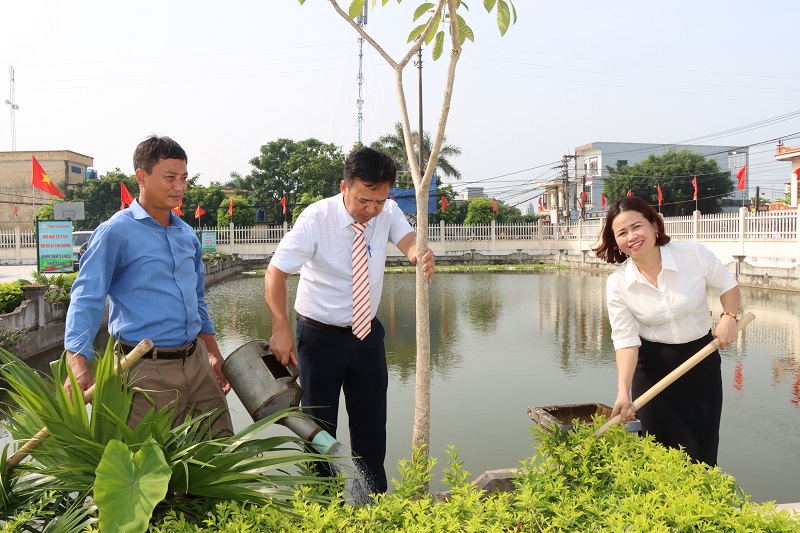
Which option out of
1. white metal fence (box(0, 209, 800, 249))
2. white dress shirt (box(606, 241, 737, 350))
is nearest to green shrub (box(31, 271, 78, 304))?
white dress shirt (box(606, 241, 737, 350))

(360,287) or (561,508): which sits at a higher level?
(360,287)

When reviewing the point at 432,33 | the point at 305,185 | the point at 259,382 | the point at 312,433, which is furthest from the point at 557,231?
the point at 312,433

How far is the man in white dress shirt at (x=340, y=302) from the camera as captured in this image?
2394 millimetres

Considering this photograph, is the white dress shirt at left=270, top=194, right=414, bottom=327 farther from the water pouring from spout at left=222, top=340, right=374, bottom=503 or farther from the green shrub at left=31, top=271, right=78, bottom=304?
the green shrub at left=31, top=271, right=78, bottom=304

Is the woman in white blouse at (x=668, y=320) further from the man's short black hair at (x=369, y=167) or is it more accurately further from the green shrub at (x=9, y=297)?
the green shrub at (x=9, y=297)

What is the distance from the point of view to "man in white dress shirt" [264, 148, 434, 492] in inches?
94.3

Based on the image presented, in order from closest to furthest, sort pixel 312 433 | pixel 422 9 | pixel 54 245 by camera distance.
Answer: pixel 312 433 → pixel 422 9 → pixel 54 245

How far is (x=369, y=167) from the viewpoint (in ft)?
7.75

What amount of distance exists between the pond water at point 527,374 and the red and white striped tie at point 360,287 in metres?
0.68

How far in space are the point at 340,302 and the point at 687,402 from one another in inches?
54.2

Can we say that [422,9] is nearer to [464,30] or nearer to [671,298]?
[464,30]

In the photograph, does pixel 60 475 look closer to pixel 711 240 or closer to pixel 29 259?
pixel 711 240

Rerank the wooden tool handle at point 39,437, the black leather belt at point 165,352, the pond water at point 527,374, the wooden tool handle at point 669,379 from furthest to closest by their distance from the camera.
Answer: the pond water at point 527,374 < the black leather belt at point 165,352 < the wooden tool handle at point 669,379 < the wooden tool handle at point 39,437

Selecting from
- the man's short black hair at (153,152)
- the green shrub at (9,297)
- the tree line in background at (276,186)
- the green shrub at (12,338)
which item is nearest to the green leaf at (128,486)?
the man's short black hair at (153,152)
